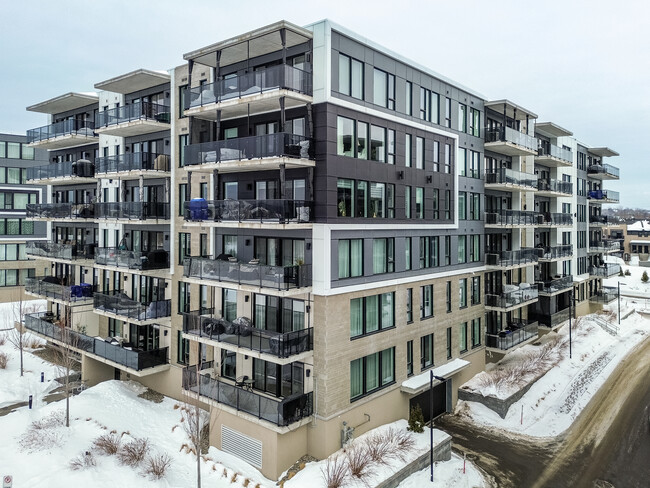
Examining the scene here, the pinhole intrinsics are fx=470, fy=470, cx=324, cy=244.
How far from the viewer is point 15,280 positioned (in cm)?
5731

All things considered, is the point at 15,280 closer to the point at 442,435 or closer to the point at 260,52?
the point at 260,52

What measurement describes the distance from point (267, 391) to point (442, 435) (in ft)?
30.4

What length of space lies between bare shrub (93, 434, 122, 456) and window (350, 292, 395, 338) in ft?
40.2

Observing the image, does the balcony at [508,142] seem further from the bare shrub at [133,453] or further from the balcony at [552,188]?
the bare shrub at [133,453]

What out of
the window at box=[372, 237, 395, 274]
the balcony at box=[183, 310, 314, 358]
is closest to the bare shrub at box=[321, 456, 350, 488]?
the balcony at box=[183, 310, 314, 358]

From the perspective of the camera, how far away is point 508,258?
113 ft

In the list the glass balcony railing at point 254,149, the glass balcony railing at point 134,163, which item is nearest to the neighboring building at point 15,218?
the glass balcony railing at point 134,163

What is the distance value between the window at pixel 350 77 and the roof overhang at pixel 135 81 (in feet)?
42.1

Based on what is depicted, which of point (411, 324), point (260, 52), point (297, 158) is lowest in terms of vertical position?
point (411, 324)

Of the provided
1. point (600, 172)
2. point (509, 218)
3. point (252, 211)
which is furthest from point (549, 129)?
point (252, 211)

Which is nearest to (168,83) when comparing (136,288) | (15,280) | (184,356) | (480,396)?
(136,288)

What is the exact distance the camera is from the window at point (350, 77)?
22516 millimetres

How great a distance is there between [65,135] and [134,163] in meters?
10.1

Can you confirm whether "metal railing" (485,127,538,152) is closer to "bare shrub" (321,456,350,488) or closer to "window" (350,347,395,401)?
"window" (350,347,395,401)
